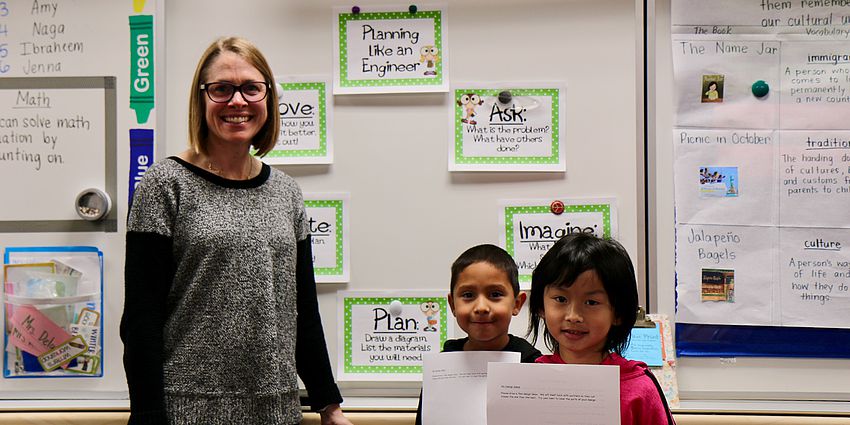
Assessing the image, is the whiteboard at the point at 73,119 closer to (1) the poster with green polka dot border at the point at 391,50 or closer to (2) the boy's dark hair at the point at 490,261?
(1) the poster with green polka dot border at the point at 391,50

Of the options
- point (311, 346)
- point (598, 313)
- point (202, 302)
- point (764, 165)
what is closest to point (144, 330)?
point (202, 302)

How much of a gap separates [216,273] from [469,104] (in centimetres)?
75

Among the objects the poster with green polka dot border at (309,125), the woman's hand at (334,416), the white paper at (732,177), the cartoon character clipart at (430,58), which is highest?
the cartoon character clipart at (430,58)

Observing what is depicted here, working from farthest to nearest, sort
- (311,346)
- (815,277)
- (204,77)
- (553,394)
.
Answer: (815,277) < (311,346) < (204,77) < (553,394)

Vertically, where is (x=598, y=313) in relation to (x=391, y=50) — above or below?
below

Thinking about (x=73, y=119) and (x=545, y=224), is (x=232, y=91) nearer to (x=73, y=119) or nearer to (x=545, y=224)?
(x=73, y=119)

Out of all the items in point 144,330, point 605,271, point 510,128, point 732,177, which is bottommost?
point 144,330

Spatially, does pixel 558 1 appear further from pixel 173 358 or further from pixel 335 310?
pixel 173 358

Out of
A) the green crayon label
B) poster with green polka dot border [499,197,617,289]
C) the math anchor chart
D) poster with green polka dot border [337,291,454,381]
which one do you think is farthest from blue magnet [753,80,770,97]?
the green crayon label

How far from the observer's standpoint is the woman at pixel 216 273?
1220mm

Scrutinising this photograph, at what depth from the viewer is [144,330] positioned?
3.98 ft

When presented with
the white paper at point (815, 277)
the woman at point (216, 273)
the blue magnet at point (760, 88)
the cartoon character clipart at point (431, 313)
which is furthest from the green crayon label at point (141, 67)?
the white paper at point (815, 277)

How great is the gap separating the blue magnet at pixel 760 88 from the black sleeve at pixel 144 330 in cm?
138

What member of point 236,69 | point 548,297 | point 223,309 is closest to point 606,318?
point 548,297
